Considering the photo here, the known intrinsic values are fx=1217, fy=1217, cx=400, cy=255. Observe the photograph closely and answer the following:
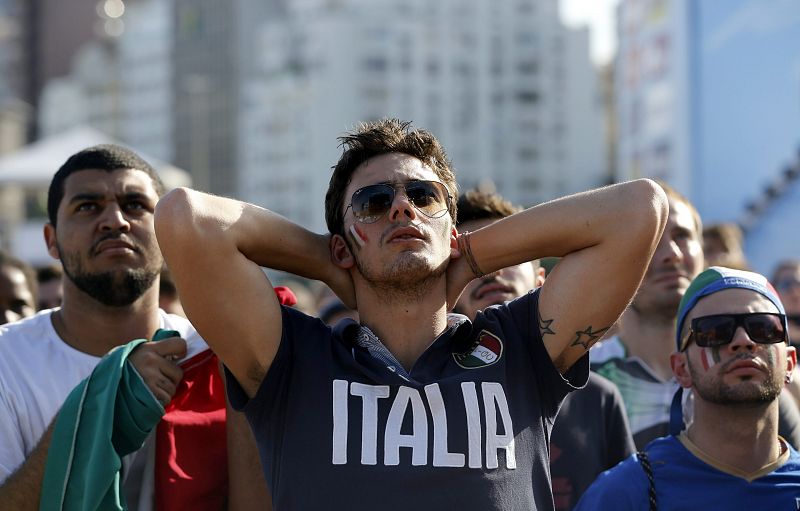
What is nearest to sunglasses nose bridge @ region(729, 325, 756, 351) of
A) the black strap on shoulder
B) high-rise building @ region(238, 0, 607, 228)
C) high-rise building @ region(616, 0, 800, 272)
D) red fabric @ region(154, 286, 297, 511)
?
the black strap on shoulder

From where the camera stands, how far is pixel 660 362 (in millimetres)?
4766

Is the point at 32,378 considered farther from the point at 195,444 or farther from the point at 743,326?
the point at 743,326

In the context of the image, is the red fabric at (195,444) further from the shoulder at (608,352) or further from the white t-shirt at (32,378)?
the shoulder at (608,352)

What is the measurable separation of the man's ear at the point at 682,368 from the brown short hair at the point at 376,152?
0.91 metres

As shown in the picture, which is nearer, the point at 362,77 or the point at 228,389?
the point at 228,389

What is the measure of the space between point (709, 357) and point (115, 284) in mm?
1930

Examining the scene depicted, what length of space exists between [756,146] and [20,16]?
10213cm

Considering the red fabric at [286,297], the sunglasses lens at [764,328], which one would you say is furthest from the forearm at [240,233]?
the sunglasses lens at [764,328]

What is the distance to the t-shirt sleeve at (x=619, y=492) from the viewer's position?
142 inches

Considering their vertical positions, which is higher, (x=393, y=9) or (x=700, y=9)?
(x=393, y=9)

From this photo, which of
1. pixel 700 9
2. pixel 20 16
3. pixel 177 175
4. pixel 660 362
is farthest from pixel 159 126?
pixel 660 362

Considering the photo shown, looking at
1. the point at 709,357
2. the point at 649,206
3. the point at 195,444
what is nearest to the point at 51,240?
the point at 195,444

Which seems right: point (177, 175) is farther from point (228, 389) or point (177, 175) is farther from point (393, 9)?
point (393, 9)

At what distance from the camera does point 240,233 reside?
3352mm
